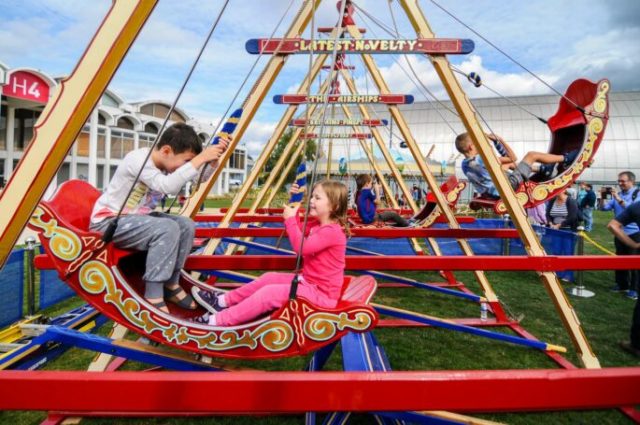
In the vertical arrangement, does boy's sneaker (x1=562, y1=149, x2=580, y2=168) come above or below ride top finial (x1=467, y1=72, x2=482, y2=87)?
below

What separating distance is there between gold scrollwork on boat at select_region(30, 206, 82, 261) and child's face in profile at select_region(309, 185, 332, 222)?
133 cm

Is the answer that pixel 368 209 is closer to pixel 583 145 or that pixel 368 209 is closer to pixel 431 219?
pixel 431 219

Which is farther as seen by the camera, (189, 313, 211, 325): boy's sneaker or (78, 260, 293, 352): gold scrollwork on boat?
(189, 313, 211, 325): boy's sneaker

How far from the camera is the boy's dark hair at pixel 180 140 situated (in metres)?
2.56

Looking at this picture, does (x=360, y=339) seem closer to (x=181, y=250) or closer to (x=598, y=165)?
(x=181, y=250)

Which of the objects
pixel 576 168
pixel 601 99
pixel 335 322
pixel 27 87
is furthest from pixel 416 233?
pixel 27 87

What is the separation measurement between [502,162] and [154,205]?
421 cm

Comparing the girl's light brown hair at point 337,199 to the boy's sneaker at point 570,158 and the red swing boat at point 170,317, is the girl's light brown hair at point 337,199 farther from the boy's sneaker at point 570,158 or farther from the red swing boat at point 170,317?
the boy's sneaker at point 570,158

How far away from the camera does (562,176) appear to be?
4.46 m

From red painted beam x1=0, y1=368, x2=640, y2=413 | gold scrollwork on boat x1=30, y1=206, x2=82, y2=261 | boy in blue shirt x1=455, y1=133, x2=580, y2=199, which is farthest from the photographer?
boy in blue shirt x1=455, y1=133, x2=580, y2=199

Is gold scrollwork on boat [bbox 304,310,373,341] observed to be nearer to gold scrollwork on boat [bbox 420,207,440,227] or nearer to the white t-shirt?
the white t-shirt

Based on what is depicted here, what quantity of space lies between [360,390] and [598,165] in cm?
4759

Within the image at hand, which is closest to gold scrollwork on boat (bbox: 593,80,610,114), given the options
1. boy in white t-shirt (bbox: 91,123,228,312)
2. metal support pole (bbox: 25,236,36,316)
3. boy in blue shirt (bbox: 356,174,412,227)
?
boy in blue shirt (bbox: 356,174,412,227)

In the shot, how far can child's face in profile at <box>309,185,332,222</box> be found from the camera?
8.46ft
